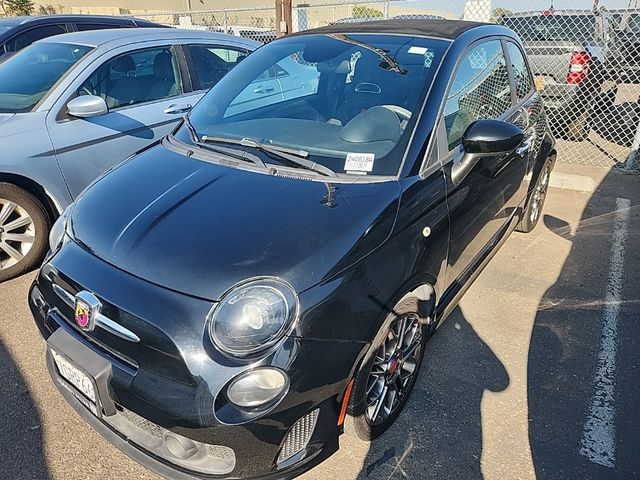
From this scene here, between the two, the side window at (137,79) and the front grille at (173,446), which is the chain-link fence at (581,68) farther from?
the front grille at (173,446)

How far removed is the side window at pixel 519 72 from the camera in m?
3.50

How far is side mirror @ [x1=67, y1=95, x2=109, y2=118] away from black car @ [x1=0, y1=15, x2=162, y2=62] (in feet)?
9.50

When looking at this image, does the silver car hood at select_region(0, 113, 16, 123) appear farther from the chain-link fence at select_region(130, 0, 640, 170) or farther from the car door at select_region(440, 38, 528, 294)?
the chain-link fence at select_region(130, 0, 640, 170)

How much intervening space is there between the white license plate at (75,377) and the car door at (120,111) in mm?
2088

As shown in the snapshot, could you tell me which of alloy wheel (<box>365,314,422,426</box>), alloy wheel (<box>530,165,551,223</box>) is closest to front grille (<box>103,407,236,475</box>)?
alloy wheel (<box>365,314,422,426</box>)

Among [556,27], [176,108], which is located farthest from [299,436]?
[556,27]

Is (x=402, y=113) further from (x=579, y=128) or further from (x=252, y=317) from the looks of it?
(x=579, y=128)

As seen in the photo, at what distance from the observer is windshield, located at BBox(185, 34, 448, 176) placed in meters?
2.27

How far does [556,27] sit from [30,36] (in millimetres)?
7573

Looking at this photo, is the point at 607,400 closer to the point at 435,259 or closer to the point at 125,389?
the point at 435,259

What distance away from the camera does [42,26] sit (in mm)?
6020

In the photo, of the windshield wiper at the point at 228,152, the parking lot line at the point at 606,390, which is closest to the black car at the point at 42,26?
the windshield wiper at the point at 228,152

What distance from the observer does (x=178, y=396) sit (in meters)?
1.57

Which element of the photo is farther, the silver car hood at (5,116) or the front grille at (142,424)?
the silver car hood at (5,116)
